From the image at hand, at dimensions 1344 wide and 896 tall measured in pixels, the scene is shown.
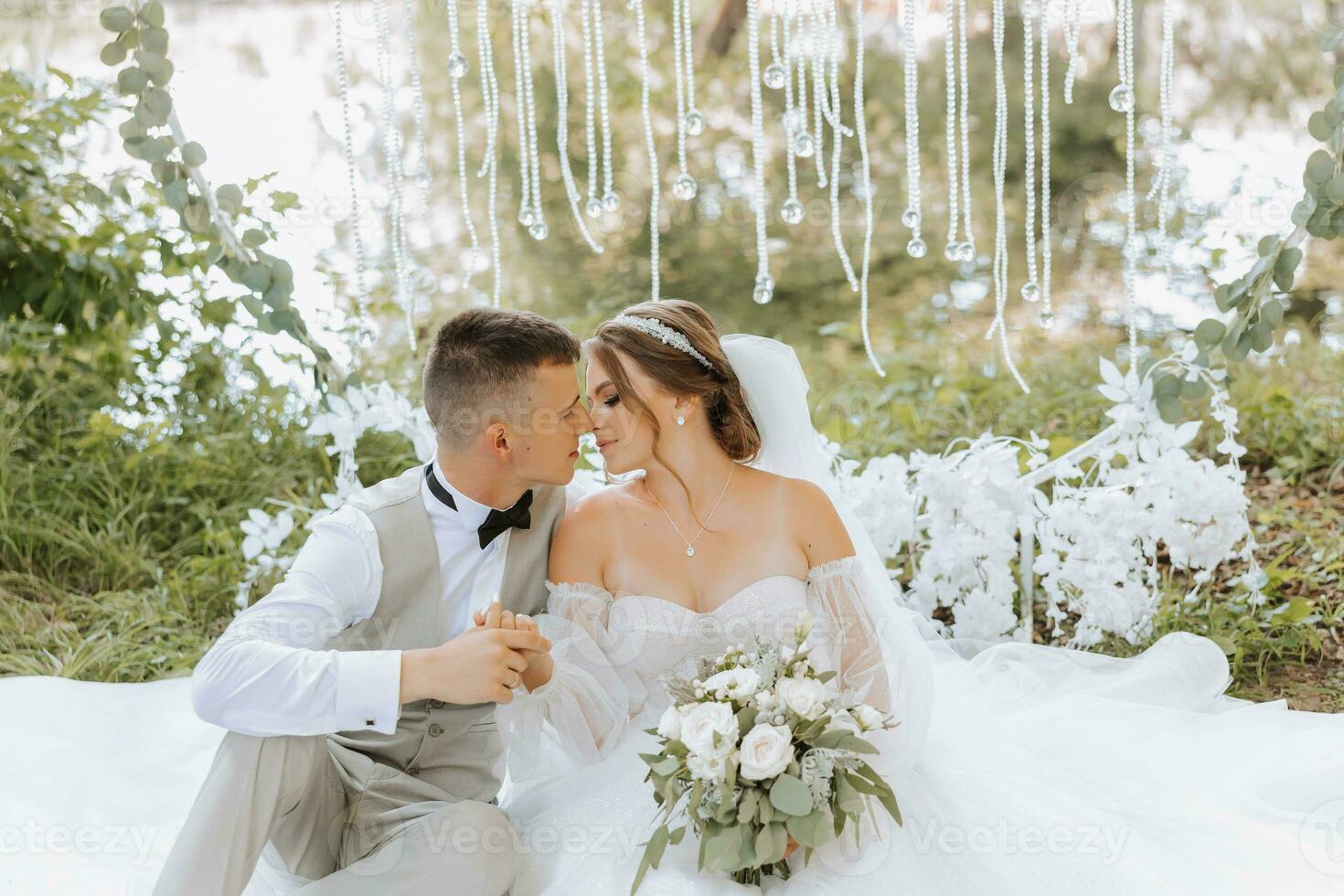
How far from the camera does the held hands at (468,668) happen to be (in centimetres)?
197

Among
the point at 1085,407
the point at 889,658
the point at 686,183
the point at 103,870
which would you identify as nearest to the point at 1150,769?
the point at 889,658

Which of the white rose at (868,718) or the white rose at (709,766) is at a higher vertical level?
the white rose at (868,718)

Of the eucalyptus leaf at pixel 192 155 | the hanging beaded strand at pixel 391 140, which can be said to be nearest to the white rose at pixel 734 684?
the hanging beaded strand at pixel 391 140

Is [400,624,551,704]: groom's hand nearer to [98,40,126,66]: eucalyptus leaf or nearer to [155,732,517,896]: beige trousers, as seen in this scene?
[155,732,517,896]: beige trousers

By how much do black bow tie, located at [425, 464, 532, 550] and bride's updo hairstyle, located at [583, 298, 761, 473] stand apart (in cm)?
31

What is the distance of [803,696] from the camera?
5.92ft

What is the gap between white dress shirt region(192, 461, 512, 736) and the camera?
75.6 inches

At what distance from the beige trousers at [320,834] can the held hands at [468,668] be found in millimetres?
188

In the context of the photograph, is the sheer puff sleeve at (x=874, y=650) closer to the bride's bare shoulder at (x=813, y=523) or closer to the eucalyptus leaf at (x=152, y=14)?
the bride's bare shoulder at (x=813, y=523)

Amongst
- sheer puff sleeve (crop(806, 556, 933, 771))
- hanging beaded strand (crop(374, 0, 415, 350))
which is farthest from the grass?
hanging beaded strand (crop(374, 0, 415, 350))

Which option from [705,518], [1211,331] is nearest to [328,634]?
[705,518]

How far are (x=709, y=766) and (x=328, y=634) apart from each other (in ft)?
2.67

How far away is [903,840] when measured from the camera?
2.01 m

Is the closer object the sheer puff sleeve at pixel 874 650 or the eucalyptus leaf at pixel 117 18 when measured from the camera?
the sheer puff sleeve at pixel 874 650
